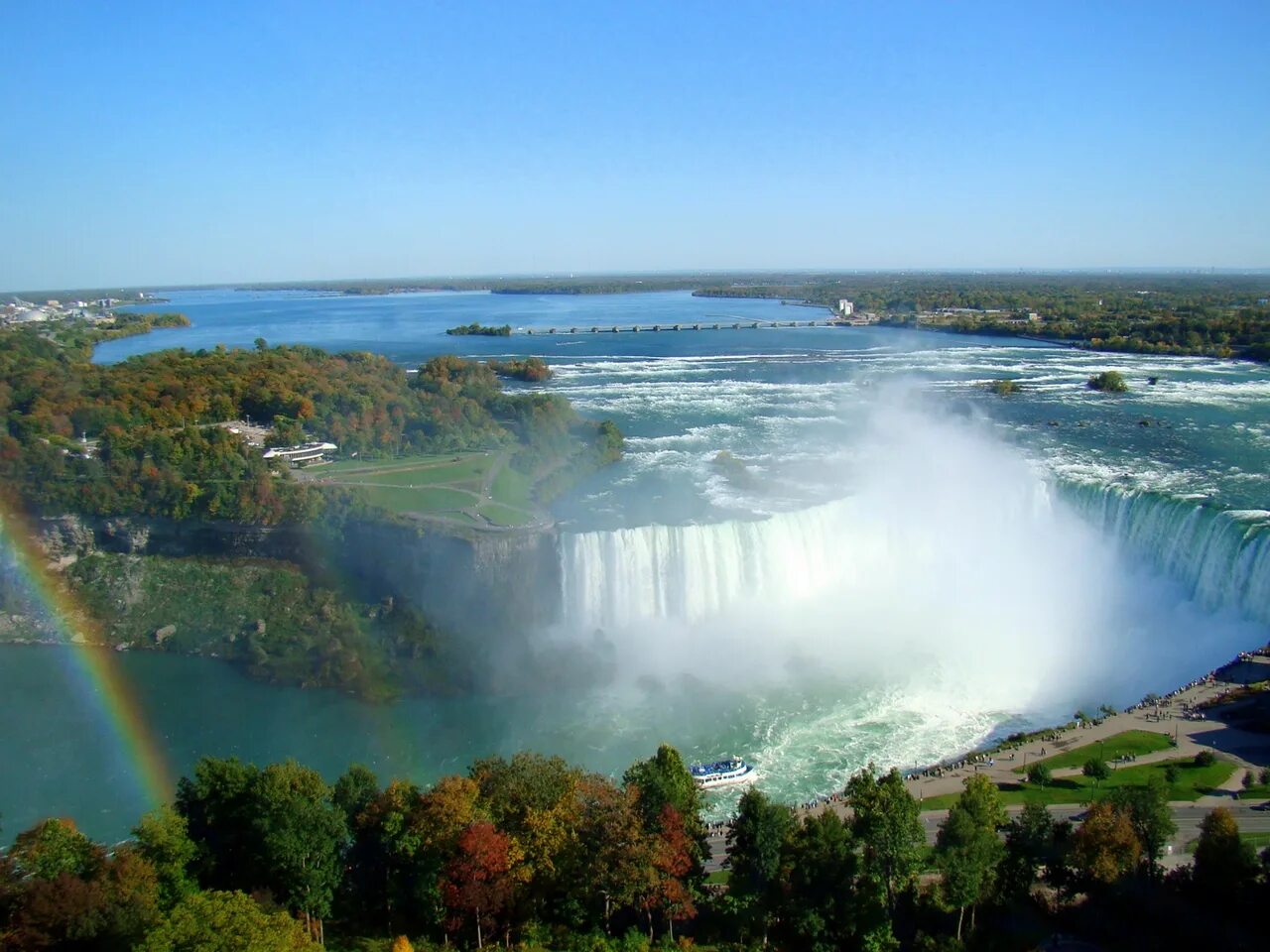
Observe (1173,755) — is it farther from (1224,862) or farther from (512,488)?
(512,488)

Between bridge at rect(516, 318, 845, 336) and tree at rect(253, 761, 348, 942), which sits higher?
bridge at rect(516, 318, 845, 336)

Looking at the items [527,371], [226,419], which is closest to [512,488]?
[226,419]

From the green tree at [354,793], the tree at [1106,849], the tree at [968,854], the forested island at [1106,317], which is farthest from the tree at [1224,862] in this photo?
the forested island at [1106,317]

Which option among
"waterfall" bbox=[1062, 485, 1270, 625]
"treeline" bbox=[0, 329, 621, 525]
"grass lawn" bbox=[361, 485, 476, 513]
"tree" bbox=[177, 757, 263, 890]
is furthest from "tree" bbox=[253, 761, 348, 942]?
"waterfall" bbox=[1062, 485, 1270, 625]

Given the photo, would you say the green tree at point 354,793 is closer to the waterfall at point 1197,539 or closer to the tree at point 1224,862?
the tree at point 1224,862

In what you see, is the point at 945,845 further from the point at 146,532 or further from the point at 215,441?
the point at 215,441

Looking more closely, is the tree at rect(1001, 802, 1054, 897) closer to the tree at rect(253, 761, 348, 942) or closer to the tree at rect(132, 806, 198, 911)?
the tree at rect(253, 761, 348, 942)
